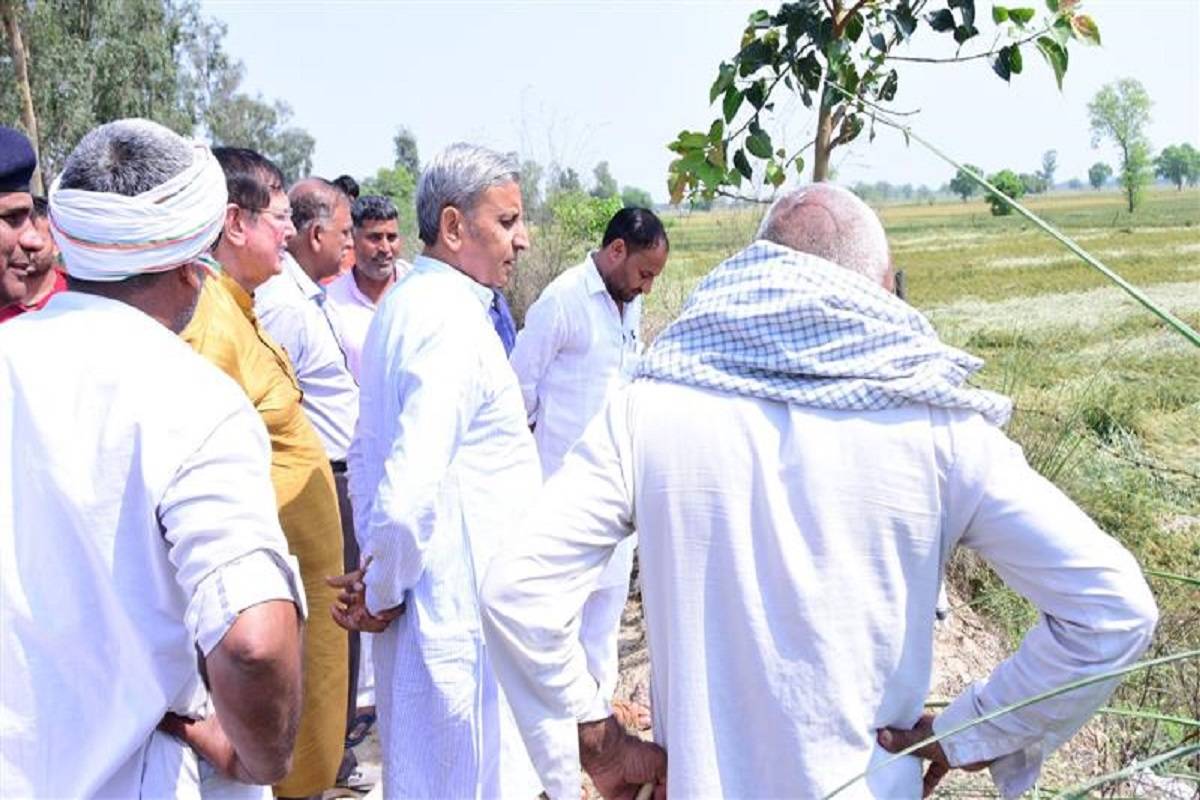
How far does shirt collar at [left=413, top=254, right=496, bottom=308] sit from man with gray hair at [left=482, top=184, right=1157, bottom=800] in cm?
106

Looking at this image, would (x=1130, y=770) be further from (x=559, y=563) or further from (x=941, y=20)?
(x=941, y=20)

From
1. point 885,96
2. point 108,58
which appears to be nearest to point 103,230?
point 885,96

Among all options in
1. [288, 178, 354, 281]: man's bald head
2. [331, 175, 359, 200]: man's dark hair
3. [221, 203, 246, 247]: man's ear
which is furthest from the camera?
[331, 175, 359, 200]: man's dark hair

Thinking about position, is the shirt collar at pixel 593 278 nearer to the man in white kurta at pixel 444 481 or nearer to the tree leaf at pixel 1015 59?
the man in white kurta at pixel 444 481

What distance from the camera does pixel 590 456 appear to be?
172cm

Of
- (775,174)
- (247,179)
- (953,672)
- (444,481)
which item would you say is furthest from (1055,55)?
(953,672)

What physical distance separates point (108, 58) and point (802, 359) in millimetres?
36884

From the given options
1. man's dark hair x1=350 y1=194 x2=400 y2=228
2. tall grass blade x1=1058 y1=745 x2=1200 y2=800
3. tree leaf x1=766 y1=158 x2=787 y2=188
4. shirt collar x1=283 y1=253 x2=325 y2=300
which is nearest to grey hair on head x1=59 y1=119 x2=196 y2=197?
tall grass blade x1=1058 y1=745 x2=1200 y2=800

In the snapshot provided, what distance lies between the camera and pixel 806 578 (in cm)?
162

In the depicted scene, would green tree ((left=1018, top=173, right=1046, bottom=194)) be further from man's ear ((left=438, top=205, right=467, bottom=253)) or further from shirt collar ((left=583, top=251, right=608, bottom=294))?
shirt collar ((left=583, top=251, right=608, bottom=294))

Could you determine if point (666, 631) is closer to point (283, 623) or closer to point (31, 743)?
point (283, 623)

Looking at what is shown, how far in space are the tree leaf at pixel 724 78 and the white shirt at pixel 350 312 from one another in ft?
6.63

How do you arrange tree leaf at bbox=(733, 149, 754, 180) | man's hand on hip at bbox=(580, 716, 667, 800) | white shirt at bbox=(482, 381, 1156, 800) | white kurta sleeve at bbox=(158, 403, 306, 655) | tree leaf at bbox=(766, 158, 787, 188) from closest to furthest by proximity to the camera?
1. white kurta sleeve at bbox=(158, 403, 306, 655)
2. white shirt at bbox=(482, 381, 1156, 800)
3. man's hand on hip at bbox=(580, 716, 667, 800)
4. tree leaf at bbox=(733, 149, 754, 180)
5. tree leaf at bbox=(766, 158, 787, 188)

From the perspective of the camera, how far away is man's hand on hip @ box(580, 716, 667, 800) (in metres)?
1.81
